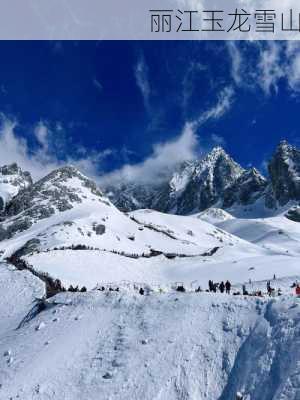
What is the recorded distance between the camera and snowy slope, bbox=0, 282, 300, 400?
66.6 feet

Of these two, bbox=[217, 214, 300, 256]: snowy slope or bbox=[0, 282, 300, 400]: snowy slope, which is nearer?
bbox=[0, 282, 300, 400]: snowy slope

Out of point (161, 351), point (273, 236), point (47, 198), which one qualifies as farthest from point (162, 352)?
point (273, 236)

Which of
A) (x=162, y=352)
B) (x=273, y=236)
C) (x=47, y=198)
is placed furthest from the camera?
(x=273, y=236)

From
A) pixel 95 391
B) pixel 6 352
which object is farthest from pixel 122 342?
pixel 6 352

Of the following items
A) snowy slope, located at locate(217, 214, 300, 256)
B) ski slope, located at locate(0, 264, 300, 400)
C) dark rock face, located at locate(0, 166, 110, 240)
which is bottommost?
snowy slope, located at locate(217, 214, 300, 256)

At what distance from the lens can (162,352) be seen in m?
23.3

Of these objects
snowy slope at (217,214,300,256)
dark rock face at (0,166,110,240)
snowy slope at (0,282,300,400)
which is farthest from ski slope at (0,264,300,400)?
snowy slope at (217,214,300,256)

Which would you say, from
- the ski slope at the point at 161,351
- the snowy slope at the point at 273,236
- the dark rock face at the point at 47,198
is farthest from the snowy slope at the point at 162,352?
the snowy slope at the point at 273,236

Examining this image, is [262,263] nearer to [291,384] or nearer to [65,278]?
[65,278]

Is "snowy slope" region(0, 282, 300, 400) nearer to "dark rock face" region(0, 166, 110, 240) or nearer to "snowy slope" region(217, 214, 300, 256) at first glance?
"dark rock face" region(0, 166, 110, 240)

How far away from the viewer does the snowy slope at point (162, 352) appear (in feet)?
66.6

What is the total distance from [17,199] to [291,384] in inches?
5761

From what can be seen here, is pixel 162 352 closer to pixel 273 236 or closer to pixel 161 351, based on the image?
pixel 161 351

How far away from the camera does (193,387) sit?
20844 mm
